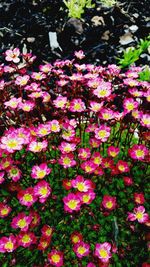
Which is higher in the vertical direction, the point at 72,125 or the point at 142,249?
the point at 72,125

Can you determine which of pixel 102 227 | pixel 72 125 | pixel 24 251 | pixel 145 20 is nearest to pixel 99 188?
pixel 102 227

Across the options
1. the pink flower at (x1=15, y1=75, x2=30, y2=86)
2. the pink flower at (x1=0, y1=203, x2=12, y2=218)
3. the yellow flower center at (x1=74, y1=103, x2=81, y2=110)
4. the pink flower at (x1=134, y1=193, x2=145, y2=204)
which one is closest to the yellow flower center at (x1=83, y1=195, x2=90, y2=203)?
the pink flower at (x1=134, y1=193, x2=145, y2=204)

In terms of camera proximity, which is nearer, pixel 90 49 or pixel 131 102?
pixel 131 102

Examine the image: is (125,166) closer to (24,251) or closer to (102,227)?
(102,227)

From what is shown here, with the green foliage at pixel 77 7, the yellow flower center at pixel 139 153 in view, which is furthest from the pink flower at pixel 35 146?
the green foliage at pixel 77 7

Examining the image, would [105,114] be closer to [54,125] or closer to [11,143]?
[54,125]

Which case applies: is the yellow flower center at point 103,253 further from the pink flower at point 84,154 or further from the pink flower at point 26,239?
the pink flower at point 84,154

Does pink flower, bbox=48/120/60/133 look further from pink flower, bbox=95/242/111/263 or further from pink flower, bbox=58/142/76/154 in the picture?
pink flower, bbox=95/242/111/263
